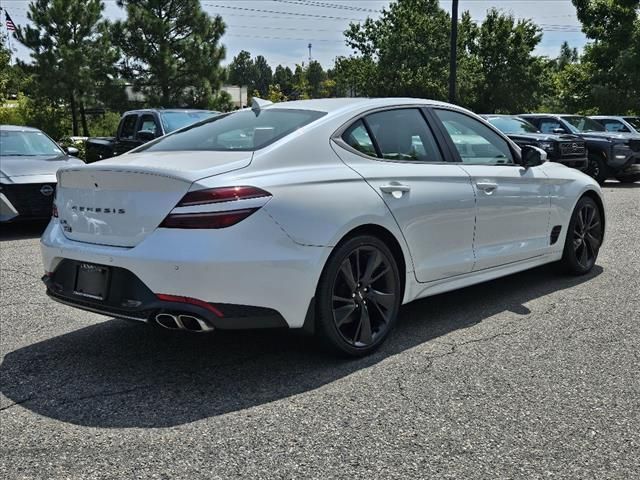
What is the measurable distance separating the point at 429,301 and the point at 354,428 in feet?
7.95

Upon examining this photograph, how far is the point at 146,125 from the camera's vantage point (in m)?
12.5

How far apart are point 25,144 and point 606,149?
486 inches

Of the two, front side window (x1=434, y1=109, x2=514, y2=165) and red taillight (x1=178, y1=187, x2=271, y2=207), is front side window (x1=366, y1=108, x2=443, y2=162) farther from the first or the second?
red taillight (x1=178, y1=187, x2=271, y2=207)

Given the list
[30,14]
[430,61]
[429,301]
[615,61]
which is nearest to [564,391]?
[429,301]

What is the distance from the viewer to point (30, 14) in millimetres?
29516

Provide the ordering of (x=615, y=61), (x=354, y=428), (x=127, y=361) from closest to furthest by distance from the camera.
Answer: (x=354, y=428) → (x=127, y=361) → (x=615, y=61)

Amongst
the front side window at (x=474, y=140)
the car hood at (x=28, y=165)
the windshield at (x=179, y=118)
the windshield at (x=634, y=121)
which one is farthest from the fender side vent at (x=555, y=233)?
the windshield at (x=634, y=121)

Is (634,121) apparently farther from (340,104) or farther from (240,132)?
(240,132)

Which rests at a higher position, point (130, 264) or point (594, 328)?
point (130, 264)

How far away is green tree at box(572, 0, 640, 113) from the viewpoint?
27.3 metres

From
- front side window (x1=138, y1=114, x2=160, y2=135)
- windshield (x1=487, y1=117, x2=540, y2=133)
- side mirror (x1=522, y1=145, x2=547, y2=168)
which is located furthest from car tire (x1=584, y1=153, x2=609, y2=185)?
side mirror (x1=522, y1=145, x2=547, y2=168)

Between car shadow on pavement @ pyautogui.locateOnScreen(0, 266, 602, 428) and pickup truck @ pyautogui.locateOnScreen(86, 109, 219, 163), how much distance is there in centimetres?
716

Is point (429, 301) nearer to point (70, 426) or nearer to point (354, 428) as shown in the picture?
point (354, 428)

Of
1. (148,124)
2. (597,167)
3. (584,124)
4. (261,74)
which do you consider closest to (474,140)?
(148,124)
